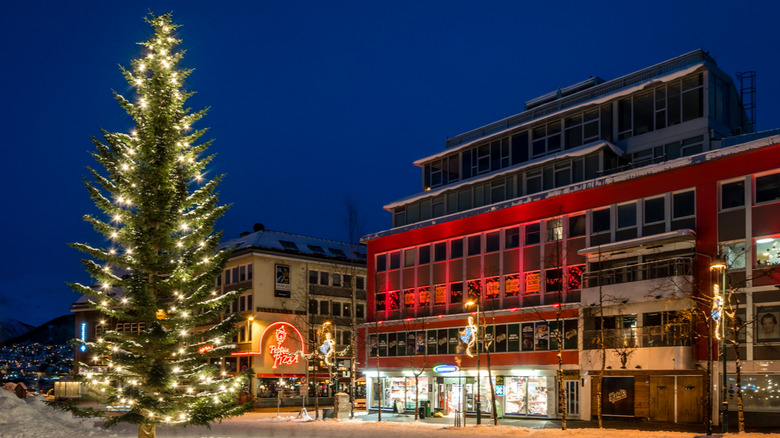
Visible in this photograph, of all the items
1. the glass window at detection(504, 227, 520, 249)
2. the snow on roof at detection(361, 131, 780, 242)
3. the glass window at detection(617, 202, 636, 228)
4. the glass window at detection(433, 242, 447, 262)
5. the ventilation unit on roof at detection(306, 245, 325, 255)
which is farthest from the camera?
the ventilation unit on roof at detection(306, 245, 325, 255)

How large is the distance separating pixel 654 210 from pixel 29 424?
111 feet

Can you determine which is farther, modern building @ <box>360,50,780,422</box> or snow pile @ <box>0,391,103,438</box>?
modern building @ <box>360,50,780,422</box>

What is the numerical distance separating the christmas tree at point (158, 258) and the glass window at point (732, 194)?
28.3m

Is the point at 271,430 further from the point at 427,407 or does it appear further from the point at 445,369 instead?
the point at 445,369

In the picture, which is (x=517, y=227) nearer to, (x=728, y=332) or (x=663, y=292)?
(x=663, y=292)

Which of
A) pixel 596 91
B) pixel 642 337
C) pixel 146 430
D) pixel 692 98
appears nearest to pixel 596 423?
pixel 642 337

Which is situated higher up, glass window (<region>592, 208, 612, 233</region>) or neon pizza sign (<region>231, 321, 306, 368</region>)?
glass window (<region>592, 208, 612, 233</region>)

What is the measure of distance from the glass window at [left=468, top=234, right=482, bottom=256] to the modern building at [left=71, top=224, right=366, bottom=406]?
19926 mm

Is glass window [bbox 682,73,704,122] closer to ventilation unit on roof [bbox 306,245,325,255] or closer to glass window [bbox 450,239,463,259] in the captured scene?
glass window [bbox 450,239,463,259]

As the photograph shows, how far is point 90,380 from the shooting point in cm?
2469

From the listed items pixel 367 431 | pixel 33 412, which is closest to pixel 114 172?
pixel 33 412

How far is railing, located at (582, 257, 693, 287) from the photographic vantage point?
42062 millimetres

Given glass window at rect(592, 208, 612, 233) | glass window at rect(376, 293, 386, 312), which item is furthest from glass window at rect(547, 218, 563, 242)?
glass window at rect(376, 293, 386, 312)

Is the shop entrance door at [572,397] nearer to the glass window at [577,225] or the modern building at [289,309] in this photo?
the glass window at [577,225]
